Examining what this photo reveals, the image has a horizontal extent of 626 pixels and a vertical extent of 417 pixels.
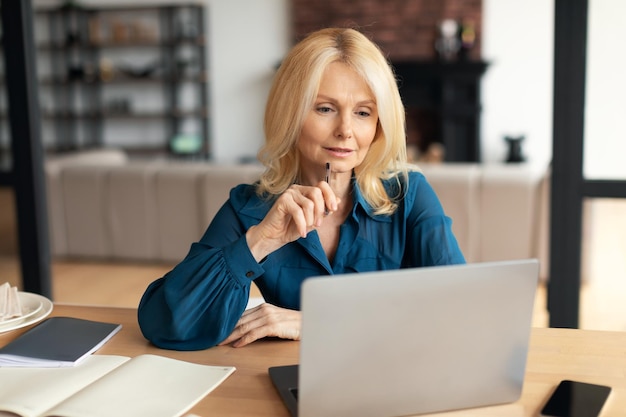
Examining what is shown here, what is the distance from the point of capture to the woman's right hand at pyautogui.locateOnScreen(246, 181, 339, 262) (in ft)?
4.12

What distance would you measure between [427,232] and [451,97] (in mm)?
6007

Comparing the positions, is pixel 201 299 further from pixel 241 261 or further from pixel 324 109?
pixel 324 109

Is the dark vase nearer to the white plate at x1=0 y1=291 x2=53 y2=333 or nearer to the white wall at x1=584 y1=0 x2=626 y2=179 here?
the white wall at x1=584 y1=0 x2=626 y2=179

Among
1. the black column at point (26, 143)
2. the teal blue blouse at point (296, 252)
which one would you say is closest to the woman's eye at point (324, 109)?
the teal blue blouse at point (296, 252)

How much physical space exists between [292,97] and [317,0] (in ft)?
21.3

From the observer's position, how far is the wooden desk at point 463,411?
0.98m

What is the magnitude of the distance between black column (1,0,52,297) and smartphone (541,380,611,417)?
Answer: 232cm

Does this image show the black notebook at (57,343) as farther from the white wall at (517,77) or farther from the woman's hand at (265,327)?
the white wall at (517,77)

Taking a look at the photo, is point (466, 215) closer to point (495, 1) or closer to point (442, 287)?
point (442, 287)

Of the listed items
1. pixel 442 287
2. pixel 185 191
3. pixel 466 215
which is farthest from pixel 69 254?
pixel 442 287

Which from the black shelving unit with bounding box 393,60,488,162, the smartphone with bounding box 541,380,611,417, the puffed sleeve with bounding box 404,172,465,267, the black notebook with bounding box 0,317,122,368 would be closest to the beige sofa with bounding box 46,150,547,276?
the puffed sleeve with bounding box 404,172,465,267

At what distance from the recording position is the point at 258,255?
4.44 ft

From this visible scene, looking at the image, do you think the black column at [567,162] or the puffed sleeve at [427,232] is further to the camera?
the black column at [567,162]

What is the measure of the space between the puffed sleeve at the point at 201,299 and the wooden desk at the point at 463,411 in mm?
28
